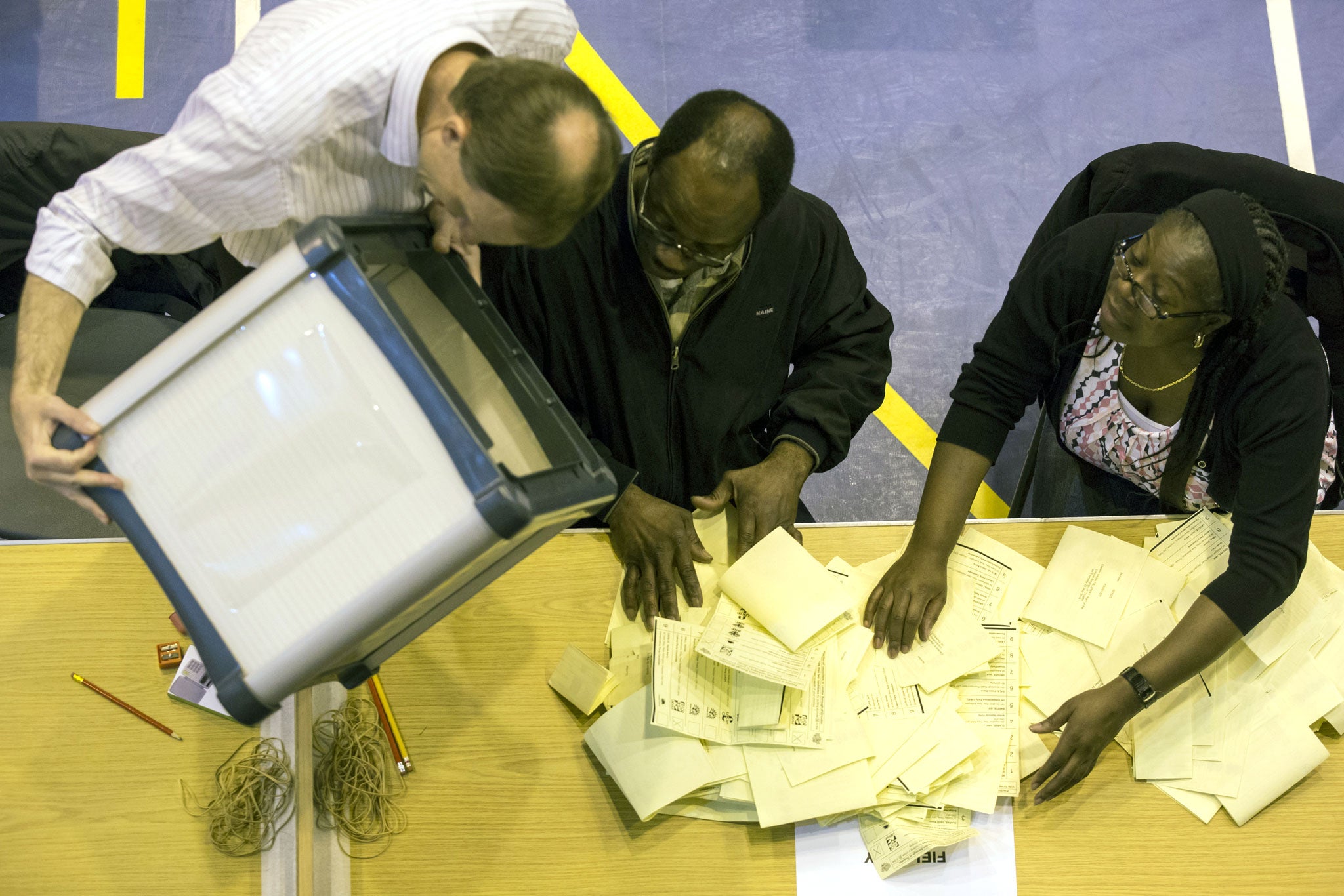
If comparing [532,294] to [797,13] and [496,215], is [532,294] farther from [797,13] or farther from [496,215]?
[797,13]

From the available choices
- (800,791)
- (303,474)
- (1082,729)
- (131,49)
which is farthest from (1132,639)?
(131,49)

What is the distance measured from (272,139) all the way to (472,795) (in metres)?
1.08

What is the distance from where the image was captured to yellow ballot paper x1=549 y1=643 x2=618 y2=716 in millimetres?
1716

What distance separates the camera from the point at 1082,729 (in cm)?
172

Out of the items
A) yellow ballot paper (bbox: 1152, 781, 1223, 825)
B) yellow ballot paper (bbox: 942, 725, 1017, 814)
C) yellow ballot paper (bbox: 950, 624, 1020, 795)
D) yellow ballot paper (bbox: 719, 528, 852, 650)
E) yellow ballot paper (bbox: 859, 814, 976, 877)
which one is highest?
yellow ballot paper (bbox: 719, 528, 852, 650)

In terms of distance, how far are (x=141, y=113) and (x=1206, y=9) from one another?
11.7 ft

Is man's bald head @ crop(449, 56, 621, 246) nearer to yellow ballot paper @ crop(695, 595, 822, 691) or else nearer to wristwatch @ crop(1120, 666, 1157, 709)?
yellow ballot paper @ crop(695, 595, 822, 691)

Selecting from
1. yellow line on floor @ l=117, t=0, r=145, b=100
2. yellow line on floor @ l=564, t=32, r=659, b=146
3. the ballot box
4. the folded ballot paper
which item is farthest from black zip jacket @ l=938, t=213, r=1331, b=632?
yellow line on floor @ l=117, t=0, r=145, b=100

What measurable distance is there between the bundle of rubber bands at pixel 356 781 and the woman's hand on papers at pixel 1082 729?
1.10 metres

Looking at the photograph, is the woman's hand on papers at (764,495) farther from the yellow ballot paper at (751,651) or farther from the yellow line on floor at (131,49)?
the yellow line on floor at (131,49)

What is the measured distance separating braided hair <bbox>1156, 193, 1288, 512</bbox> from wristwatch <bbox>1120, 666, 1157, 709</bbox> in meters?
0.42

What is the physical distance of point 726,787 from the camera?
5.50 ft

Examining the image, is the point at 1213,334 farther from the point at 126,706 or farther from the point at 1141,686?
the point at 126,706

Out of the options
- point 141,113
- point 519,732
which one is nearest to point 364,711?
point 519,732
